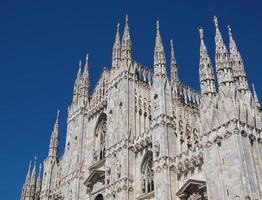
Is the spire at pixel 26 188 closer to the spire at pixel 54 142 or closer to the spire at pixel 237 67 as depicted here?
the spire at pixel 54 142

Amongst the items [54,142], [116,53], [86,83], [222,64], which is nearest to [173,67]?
[116,53]

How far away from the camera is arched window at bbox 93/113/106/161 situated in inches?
1807

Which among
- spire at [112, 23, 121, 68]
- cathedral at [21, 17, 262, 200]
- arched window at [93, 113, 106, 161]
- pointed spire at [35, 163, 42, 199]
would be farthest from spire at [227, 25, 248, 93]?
pointed spire at [35, 163, 42, 199]

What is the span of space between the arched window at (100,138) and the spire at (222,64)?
59.1 feet

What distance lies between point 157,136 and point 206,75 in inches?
262

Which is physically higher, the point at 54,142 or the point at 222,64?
the point at 54,142

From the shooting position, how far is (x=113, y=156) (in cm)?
4084

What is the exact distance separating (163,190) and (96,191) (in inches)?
479

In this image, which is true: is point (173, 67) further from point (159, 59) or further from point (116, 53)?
point (159, 59)

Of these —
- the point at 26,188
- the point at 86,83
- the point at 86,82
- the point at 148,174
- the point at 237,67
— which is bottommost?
the point at 148,174

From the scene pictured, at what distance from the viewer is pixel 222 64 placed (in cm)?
3222

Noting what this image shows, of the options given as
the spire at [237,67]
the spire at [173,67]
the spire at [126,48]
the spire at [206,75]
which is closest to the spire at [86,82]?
the spire at [126,48]

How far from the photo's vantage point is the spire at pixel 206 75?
108 ft

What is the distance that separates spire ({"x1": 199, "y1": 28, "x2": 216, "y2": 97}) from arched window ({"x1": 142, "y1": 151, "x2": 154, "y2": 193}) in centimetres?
863
